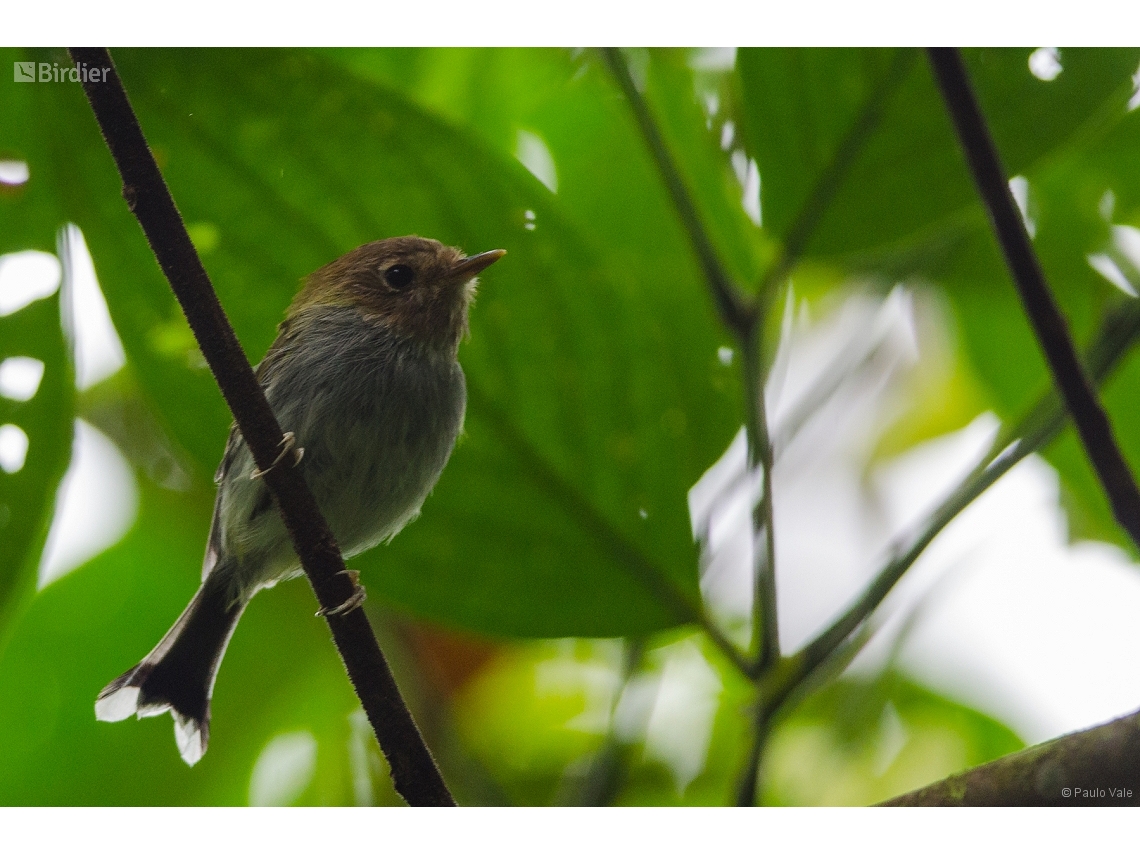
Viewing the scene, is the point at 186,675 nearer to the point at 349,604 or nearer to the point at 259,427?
the point at 349,604

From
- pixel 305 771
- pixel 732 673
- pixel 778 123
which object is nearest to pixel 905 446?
pixel 732 673

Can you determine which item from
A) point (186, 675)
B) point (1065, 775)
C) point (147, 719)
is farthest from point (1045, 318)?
point (147, 719)

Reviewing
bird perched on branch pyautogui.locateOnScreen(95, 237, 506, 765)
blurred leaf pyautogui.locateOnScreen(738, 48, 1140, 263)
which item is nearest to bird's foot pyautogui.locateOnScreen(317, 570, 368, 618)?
bird perched on branch pyautogui.locateOnScreen(95, 237, 506, 765)

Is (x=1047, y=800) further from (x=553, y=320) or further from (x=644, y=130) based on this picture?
(x=644, y=130)

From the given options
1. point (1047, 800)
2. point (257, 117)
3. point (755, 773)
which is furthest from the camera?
point (257, 117)

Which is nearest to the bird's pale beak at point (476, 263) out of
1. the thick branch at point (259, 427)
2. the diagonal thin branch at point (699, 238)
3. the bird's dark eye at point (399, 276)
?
the bird's dark eye at point (399, 276)

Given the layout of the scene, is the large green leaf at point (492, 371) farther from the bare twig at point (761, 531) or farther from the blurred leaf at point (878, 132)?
the blurred leaf at point (878, 132)
